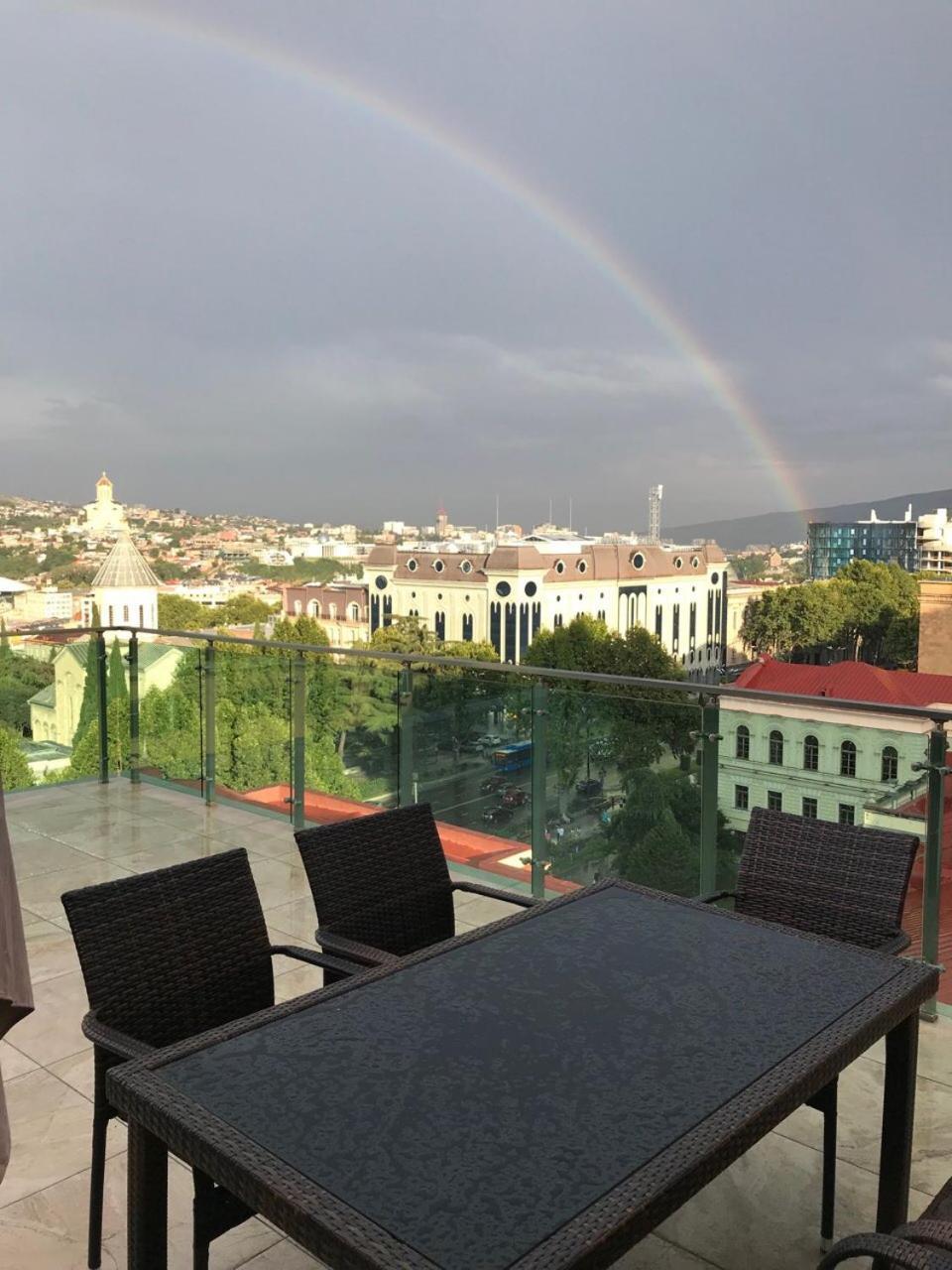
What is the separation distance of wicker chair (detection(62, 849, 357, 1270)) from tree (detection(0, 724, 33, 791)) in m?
4.72

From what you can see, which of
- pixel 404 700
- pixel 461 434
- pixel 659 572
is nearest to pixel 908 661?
pixel 659 572

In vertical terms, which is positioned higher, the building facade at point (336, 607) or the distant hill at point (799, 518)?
the distant hill at point (799, 518)

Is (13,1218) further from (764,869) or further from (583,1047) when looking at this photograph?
(764,869)

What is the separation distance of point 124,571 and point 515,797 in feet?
167

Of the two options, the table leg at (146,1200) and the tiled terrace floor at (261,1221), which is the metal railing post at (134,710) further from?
the table leg at (146,1200)

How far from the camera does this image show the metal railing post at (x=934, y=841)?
3299mm

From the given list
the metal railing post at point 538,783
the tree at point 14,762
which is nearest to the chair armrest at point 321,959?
the metal railing post at point 538,783

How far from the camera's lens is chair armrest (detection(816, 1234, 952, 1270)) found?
115cm

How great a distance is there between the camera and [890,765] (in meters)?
3.42

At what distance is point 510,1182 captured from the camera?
1176 mm

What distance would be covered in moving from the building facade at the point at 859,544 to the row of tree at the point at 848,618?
654 inches

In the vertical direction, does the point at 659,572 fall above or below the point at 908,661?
above

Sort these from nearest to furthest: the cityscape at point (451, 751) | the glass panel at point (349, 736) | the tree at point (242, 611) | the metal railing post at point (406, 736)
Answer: the cityscape at point (451, 751) → the metal railing post at point (406, 736) → the glass panel at point (349, 736) → the tree at point (242, 611)

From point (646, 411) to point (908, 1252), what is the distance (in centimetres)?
7458
